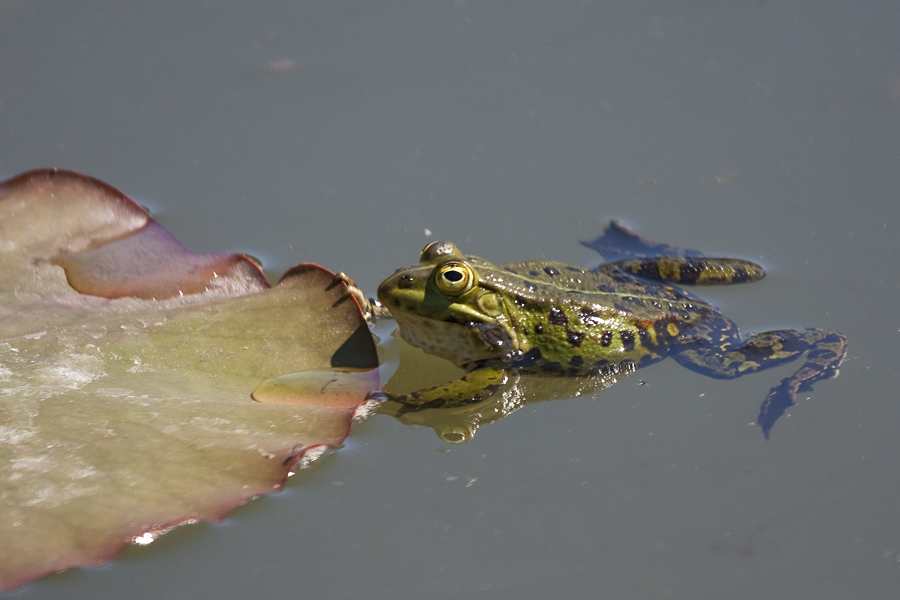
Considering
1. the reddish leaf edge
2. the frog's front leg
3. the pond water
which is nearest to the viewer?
the pond water

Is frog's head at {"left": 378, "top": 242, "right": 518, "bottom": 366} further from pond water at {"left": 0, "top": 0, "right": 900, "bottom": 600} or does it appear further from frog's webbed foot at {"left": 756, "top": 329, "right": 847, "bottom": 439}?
frog's webbed foot at {"left": 756, "top": 329, "right": 847, "bottom": 439}

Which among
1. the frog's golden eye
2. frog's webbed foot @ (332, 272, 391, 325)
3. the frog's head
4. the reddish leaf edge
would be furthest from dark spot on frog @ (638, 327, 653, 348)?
the reddish leaf edge

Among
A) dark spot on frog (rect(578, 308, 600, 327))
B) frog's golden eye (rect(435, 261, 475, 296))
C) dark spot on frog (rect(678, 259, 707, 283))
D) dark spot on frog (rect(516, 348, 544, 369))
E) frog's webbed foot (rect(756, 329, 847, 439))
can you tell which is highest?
frog's golden eye (rect(435, 261, 475, 296))

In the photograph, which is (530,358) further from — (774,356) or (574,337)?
(774,356)

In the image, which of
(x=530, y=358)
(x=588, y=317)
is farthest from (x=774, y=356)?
(x=530, y=358)

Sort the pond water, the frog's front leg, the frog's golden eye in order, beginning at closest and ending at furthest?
the pond water
the frog's front leg
the frog's golden eye

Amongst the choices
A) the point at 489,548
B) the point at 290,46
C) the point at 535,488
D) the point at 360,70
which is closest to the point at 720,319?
the point at 535,488

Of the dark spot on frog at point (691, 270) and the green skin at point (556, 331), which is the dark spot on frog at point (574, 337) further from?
the dark spot on frog at point (691, 270)

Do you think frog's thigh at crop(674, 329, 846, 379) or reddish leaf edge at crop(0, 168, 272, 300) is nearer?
reddish leaf edge at crop(0, 168, 272, 300)
